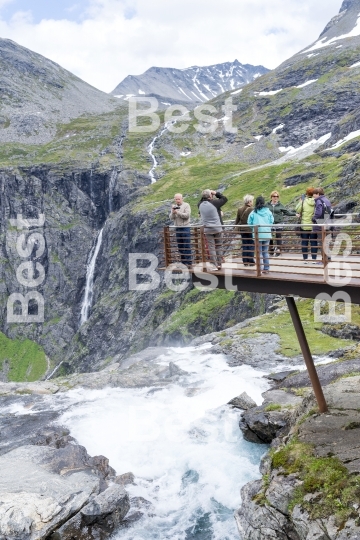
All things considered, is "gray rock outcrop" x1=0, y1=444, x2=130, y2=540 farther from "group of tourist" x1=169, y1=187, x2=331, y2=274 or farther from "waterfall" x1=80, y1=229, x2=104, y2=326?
"waterfall" x1=80, y1=229, x2=104, y2=326

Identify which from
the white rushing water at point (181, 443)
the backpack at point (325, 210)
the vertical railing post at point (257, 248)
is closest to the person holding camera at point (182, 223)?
the vertical railing post at point (257, 248)

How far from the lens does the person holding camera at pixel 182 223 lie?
1758 cm

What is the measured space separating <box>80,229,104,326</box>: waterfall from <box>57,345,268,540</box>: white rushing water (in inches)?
2962

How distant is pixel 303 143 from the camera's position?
440 feet

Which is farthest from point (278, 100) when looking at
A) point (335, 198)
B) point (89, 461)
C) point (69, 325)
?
point (89, 461)

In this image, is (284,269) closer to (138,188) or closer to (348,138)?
(348,138)

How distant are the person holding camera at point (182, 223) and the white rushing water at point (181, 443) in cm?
1027

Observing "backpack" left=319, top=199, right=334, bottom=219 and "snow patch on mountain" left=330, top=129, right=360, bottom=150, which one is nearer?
"backpack" left=319, top=199, right=334, bottom=219

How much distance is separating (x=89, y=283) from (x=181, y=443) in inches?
3603

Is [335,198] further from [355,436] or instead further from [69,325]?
[69,325]

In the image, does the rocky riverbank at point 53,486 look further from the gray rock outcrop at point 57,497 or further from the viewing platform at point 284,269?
the viewing platform at point 284,269

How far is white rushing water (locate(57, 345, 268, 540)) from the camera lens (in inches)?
726

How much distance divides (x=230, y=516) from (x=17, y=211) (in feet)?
441

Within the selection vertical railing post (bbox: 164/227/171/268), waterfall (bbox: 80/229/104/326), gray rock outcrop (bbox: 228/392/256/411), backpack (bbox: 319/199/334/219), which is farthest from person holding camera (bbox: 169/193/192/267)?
waterfall (bbox: 80/229/104/326)
